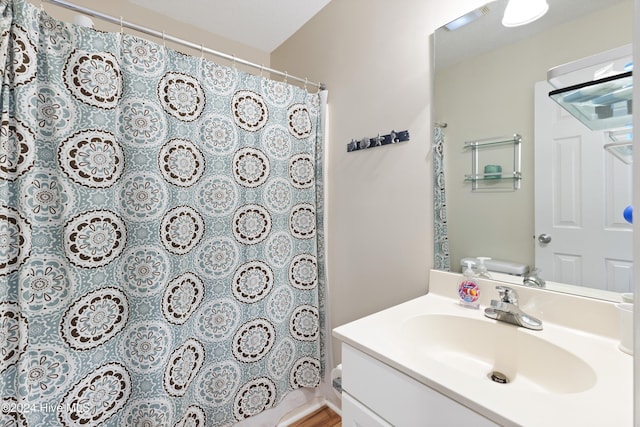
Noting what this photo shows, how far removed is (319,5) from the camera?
1.63 m

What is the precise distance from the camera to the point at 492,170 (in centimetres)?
100

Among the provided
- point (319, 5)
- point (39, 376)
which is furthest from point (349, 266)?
point (319, 5)

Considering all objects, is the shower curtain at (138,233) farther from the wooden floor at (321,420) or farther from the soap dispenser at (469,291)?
the soap dispenser at (469,291)

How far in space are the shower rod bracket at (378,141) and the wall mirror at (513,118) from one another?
165 mm

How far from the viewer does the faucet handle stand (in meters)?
0.88

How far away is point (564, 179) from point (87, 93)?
165cm

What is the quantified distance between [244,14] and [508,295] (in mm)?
2014

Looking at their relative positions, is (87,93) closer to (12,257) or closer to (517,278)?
(12,257)

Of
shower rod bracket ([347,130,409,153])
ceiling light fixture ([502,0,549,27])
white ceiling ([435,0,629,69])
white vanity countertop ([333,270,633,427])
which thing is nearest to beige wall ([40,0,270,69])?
shower rod bracket ([347,130,409,153])

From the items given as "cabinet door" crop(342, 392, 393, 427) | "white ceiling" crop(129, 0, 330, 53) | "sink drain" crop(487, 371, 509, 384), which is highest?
"white ceiling" crop(129, 0, 330, 53)

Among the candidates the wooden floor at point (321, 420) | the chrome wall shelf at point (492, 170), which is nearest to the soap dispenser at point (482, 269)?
the chrome wall shelf at point (492, 170)

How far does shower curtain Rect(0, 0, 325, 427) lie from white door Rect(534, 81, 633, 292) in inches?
43.3

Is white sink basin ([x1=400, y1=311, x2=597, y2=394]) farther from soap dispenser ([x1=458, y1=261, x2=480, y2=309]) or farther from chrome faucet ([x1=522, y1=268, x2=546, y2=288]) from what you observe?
chrome faucet ([x1=522, y1=268, x2=546, y2=288])

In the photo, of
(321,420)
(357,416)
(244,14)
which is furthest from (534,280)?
(244,14)
